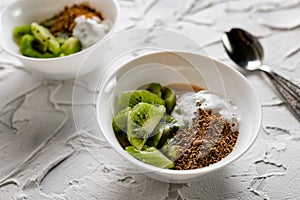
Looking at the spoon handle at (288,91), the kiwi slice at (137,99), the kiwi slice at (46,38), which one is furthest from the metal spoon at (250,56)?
the kiwi slice at (46,38)

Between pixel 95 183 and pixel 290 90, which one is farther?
pixel 290 90

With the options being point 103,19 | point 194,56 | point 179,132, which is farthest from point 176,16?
point 179,132

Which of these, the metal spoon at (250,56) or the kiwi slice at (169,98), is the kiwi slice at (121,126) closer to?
the kiwi slice at (169,98)

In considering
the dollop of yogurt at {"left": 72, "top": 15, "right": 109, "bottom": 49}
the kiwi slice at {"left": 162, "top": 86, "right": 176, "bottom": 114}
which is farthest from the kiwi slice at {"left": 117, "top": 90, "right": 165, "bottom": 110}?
the dollop of yogurt at {"left": 72, "top": 15, "right": 109, "bottom": 49}

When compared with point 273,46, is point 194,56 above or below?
below

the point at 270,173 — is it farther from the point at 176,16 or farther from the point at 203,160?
the point at 176,16

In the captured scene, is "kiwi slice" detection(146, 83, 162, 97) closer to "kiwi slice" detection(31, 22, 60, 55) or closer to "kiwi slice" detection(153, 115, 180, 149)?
"kiwi slice" detection(153, 115, 180, 149)

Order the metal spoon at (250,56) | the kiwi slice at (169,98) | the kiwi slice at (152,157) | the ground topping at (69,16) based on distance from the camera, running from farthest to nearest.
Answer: the ground topping at (69,16), the metal spoon at (250,56), the kiwi slice at (169,98), the kiwi slice at (152,157)
